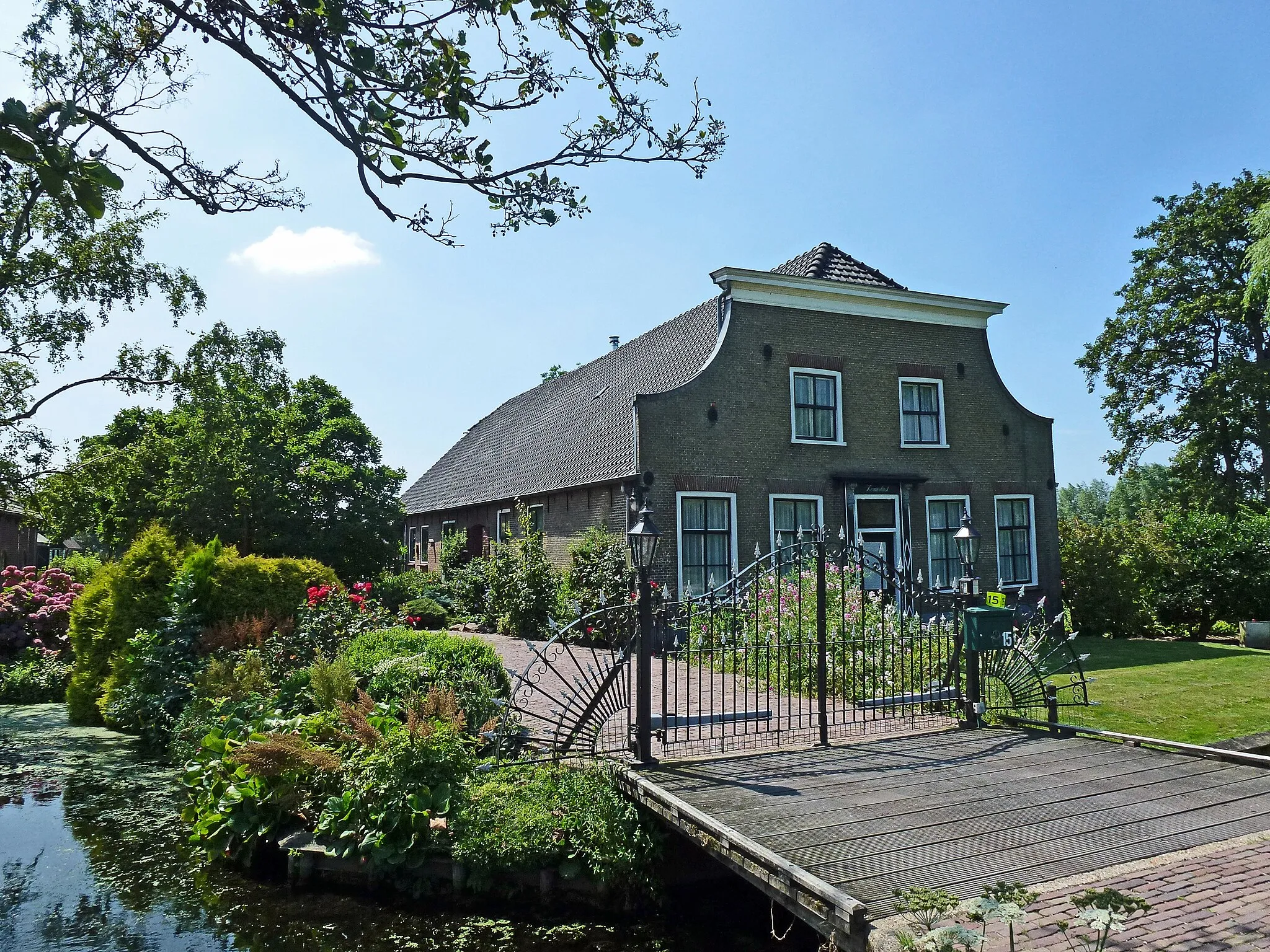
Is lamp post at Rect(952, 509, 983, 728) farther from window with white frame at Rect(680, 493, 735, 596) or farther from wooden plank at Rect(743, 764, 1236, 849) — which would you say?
window with white frame at Rect(680, 493, 735, 596)

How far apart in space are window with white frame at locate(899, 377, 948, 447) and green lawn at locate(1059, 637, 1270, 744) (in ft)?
16.6

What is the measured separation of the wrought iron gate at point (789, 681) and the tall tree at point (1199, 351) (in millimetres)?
21206

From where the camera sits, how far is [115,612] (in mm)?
12180

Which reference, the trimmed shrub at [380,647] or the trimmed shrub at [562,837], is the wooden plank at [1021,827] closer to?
the trimmed shrub at [562,837]

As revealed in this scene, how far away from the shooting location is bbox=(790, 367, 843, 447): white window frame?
16156 millimetres

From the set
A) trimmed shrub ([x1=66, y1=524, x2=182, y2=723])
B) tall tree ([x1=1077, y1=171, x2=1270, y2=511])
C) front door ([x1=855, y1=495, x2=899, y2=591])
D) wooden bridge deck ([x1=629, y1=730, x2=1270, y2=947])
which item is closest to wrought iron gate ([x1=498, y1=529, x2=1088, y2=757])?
wooden bridge deck ([x1=629, y1=730, x2=1270, y2=947])

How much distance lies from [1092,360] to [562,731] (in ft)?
96.1

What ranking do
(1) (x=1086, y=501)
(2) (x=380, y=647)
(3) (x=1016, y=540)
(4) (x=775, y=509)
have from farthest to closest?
(1) (x=1086, y=501), (3) (x=1016, y=540), (4) (x=775, y=509), (2) (x=380, y=647)

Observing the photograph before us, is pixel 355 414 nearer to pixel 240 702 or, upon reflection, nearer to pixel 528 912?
pixel 240 702

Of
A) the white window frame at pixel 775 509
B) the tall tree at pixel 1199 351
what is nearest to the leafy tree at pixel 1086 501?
the tall tree at pixel 1199 351

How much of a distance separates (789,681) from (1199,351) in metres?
28.2

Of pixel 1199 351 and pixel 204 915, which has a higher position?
pixel 1199 351

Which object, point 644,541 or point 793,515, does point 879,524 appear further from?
point 644,541

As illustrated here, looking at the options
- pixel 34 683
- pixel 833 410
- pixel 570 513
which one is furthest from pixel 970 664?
pixel 34 683
